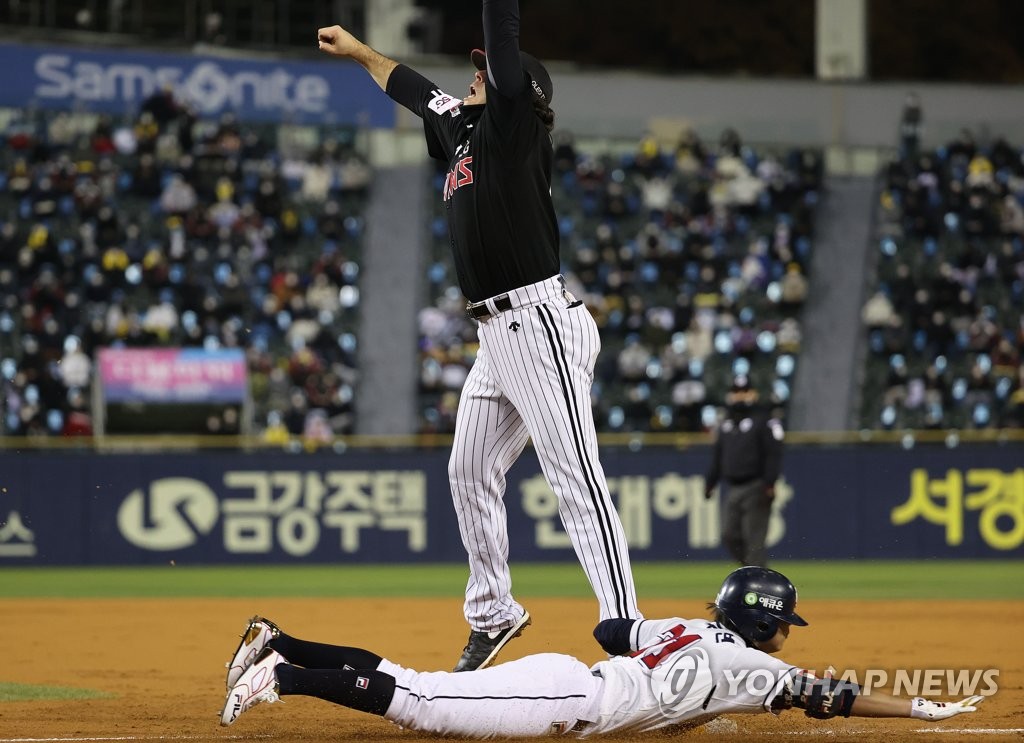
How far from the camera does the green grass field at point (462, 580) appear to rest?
14305 mm

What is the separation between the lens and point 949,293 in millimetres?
23203

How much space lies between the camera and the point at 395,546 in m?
17.3

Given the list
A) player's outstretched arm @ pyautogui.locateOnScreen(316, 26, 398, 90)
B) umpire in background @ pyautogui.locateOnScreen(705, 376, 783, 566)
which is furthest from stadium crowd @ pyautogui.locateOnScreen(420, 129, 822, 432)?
player's outstretched arm @ pyautogui.locateOnScreen(316, 26, 398, 90)

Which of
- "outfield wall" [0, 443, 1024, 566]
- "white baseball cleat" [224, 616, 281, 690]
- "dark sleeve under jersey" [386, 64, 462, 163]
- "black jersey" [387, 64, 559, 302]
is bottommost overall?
"outfield wall" [0, 443, 1024, 566]

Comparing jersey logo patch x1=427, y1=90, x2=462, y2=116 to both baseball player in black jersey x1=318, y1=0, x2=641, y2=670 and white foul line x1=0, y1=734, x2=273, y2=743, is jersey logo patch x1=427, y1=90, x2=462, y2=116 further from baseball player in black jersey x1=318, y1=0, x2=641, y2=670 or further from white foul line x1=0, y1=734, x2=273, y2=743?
white foul line x1=0, y1=734, x2=273, y2=743

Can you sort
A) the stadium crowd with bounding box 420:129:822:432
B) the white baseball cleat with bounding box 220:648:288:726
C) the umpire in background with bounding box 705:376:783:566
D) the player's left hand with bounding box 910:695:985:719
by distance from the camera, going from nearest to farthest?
the player's left hand with bounding box 910:695:985:719 → the white baseball cleat with bounding box 220:648:288:726 → the umpire in background with bounding box 705:376:783:566 → the stadium crowd with bounding box 420:129:822:432

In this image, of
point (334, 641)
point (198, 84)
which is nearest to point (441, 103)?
point (334, 641)

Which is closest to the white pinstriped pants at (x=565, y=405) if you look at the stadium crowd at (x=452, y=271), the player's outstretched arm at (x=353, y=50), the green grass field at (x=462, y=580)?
the player's outstretched arm at (x=353, y=50)

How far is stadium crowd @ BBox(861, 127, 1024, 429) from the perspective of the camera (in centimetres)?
2202

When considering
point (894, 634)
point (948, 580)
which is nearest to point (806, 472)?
point (948, 580)

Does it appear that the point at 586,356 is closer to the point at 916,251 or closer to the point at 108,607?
the point at 108,607

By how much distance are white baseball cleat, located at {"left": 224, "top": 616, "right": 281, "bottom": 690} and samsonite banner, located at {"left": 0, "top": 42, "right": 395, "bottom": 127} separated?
2035 centimetres

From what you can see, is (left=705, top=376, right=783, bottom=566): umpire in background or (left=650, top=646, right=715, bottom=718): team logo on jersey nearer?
(left=650, top=646, right=715, bottom=718): team logo on jersey

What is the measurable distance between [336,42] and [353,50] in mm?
93
